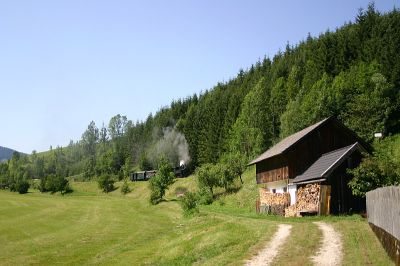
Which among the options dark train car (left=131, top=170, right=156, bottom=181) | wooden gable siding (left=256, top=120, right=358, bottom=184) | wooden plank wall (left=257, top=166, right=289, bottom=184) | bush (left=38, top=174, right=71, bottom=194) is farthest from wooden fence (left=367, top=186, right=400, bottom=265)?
bush (left=38, top=174, right=71, bottom=194)

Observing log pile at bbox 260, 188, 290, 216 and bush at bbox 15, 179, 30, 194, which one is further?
bush at bbox 15, 179, 30, 194

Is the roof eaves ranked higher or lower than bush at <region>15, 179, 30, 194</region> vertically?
higher

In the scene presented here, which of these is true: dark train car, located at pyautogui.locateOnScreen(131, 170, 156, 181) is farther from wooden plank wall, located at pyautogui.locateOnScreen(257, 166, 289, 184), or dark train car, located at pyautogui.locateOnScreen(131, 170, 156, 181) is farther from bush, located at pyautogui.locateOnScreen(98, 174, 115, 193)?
wooden plank wall, located at pyautogui.locateOnScreen(257, 166, 289, 184)

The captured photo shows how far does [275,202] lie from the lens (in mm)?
42000

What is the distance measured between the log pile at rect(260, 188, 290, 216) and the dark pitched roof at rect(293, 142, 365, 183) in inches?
88.9

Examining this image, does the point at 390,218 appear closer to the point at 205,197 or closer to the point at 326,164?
the point at 326,164

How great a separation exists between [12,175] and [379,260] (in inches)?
6252

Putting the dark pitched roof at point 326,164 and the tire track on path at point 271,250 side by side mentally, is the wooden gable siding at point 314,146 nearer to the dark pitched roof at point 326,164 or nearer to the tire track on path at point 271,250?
the dark pitched roof at point 326,164

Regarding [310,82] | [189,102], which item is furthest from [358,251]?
[189,102]

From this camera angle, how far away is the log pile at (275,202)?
37.4 m

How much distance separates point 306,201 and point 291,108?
127 feet

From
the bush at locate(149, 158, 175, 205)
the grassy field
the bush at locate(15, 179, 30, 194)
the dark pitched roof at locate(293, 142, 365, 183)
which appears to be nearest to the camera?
the grassy field

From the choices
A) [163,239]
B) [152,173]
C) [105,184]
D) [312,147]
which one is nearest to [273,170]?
[312,147]

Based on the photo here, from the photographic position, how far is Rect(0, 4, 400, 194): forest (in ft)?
195
